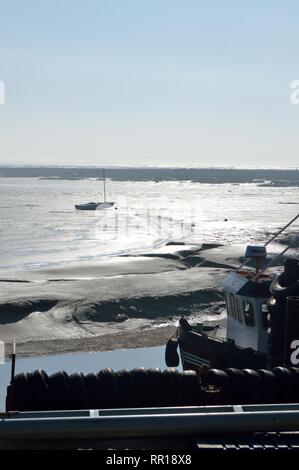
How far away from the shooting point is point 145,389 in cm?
817

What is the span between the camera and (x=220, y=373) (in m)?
8.71

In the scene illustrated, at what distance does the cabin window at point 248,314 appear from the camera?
524 inches

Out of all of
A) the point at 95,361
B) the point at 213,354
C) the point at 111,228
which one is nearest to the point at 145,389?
the point at 213,354

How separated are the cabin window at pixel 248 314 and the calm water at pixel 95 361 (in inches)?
135

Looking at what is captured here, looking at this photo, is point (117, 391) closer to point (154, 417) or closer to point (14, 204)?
point (154, 417)

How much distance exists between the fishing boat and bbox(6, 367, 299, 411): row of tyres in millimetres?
1803

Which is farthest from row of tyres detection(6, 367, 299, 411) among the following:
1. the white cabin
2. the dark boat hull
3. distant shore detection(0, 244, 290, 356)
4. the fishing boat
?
distant shore detection(0, 244, 290, 356)

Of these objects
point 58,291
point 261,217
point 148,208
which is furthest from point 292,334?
point 148,208

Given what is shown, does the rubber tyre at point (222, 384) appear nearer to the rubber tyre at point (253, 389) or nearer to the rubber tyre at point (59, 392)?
the rubber tyre at point (253, 389)

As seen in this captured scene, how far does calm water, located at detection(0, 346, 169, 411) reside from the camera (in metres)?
16.4

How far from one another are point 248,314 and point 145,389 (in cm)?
563

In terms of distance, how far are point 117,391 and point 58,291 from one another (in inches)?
690

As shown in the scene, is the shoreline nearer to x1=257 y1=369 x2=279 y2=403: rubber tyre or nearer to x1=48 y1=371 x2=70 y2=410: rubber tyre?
Answer: x1=48 y1=371 x2=70 y2=410: rubber tyre
